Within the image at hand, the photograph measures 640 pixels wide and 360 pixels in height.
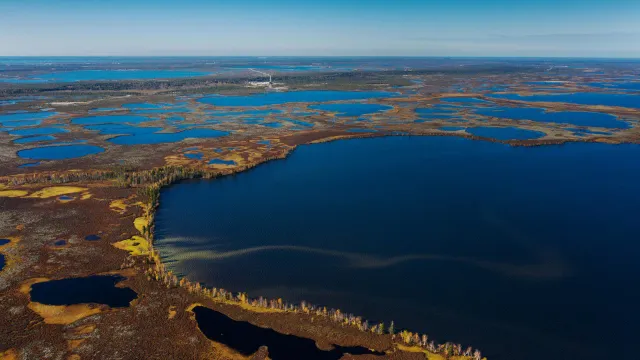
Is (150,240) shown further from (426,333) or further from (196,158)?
(196,158)

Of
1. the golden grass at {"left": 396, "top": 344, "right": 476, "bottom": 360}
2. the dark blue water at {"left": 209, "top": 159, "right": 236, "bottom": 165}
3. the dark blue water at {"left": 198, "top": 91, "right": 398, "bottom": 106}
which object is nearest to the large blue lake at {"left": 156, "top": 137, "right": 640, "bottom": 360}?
the golden grass at {"left": 396, "top": 344, "right": 476, "bottom": 360}

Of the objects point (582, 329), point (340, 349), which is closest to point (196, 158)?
point (340, 349)

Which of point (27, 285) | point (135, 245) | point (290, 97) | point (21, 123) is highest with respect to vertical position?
point (290, 97)

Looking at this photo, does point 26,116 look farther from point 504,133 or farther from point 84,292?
point 504,133

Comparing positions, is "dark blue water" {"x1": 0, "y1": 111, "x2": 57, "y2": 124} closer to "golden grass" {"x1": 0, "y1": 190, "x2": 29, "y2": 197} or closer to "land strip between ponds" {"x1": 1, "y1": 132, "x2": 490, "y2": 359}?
"golden grass" {"x1": 0, "y1": 190, "x2": 29, "y2": 197}

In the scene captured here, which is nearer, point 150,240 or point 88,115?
point 150,240

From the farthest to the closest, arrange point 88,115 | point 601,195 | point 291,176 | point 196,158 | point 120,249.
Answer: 1. point 88,115
2. point 196,158
3. point 291,176
4. point 601,195
5. point 120,249

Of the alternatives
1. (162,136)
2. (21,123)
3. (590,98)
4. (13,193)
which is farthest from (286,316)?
(590,98)
